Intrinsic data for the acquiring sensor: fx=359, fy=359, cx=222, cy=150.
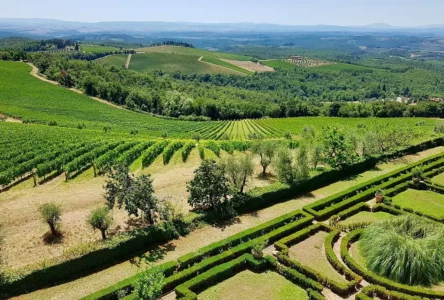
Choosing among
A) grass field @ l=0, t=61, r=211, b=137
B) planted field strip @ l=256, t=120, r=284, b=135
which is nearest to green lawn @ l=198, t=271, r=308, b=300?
grass field @ l=0, t=61, r=211, b=137

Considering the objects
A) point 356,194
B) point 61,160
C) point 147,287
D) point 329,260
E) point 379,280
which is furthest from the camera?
point 61,160

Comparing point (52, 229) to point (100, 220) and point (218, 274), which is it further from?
point (218, 274)

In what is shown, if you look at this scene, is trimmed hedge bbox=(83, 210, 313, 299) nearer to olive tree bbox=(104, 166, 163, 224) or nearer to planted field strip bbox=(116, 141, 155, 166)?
olive tree bbox=(104, 166, 163, 224)

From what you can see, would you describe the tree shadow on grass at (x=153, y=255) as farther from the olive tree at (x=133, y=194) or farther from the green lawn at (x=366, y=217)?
the green lawn at (x=366, y=217)

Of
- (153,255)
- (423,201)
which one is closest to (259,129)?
(423,201)

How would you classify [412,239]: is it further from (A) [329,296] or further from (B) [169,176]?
(B) [169,176]

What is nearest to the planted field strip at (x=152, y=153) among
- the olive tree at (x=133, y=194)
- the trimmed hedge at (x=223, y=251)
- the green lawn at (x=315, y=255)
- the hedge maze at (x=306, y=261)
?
the olive tree at (x=133, y=194)
